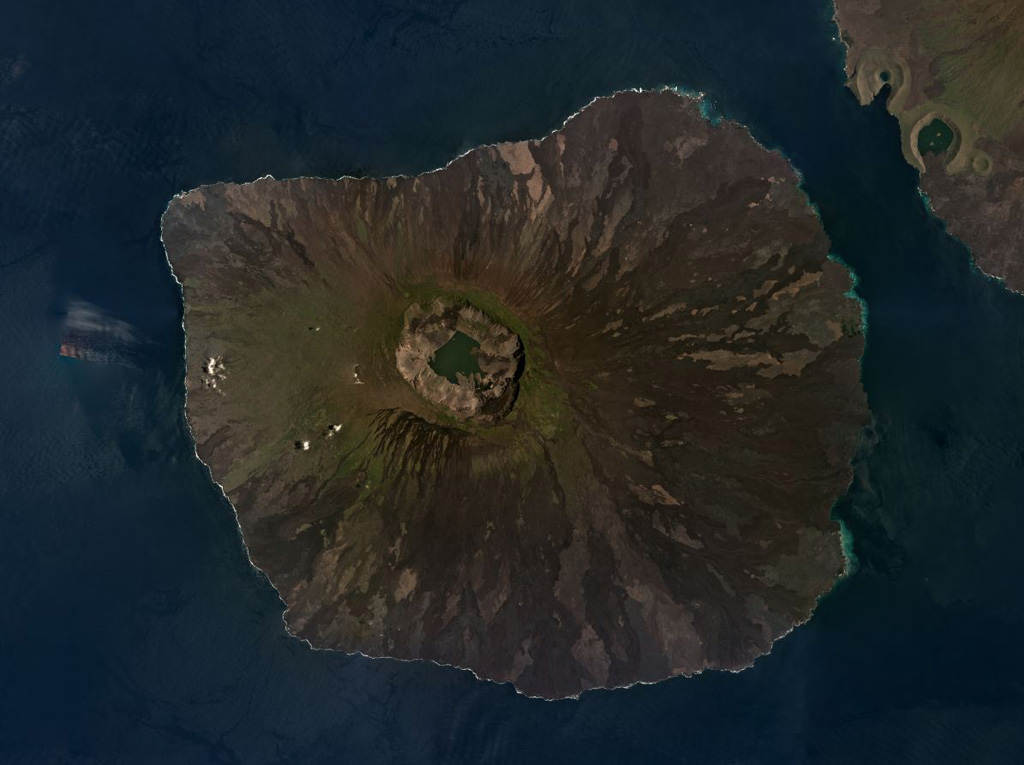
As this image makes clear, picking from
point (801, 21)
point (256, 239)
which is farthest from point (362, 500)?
point (801, 21)

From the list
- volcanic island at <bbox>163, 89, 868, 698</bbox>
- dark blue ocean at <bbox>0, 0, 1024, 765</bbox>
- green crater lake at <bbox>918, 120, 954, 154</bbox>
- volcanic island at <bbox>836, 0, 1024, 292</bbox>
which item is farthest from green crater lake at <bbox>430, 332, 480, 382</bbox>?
green crater lake at <bbox>918, 120, 954, 154</bbox>

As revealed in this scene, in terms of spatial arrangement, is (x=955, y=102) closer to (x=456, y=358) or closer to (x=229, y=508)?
(x=456, y=358)

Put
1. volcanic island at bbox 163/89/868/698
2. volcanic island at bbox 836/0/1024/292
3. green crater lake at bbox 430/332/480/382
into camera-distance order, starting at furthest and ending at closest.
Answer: green crater lake at bbox 430/332/480/382 → volcanic island at bbox 836/0/1024/292 → volcanic island at bbox 163/89/868/698

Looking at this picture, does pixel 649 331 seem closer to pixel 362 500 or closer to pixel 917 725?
pixel 362 500

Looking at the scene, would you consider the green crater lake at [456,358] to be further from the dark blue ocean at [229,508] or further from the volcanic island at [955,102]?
the volcanic island at [955,102]

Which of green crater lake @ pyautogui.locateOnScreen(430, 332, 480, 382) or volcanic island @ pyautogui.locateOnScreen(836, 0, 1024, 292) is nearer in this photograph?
volcanic island @ pyautogui.locateOnScreen(836, 0, 1024, 292)

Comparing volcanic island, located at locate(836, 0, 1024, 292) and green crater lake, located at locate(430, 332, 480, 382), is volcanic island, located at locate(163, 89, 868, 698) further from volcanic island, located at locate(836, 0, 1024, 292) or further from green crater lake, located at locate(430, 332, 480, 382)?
volcanic island, located at locate(836, 0, 1024, 292)
